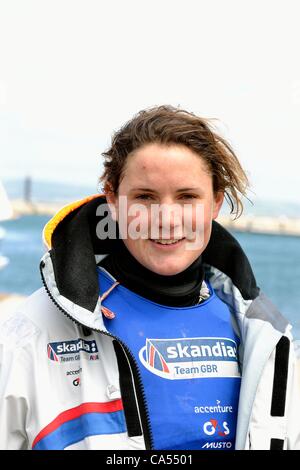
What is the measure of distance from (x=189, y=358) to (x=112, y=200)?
0.52m

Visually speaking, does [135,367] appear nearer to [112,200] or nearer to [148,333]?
[148,333]

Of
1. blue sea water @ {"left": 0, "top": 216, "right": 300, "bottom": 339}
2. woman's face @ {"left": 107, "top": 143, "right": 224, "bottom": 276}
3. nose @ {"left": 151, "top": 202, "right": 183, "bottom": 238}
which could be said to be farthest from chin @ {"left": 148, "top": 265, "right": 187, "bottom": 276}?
blue sea water @ {"left": 0, "top": 216, "right": 300, "bottom": 339}

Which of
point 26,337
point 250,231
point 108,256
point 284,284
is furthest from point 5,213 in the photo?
point 250,231

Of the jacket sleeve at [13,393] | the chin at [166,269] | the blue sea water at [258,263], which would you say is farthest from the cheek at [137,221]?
the blue sea water at [258,263]

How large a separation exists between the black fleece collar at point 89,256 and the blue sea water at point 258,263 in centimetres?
1750

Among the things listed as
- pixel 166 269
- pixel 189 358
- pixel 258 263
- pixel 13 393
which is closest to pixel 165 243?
pixel 166 269

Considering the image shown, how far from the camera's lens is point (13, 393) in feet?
4.65

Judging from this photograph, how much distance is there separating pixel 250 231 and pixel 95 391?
241 ft

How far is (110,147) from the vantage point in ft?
5.77

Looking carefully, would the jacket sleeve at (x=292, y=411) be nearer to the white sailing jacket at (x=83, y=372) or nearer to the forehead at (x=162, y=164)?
the white sailing jacket at (x=83, y=372)

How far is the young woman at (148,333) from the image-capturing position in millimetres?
1461

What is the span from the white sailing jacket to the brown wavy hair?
0.18 metres

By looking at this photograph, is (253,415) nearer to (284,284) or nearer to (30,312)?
(30,312)
